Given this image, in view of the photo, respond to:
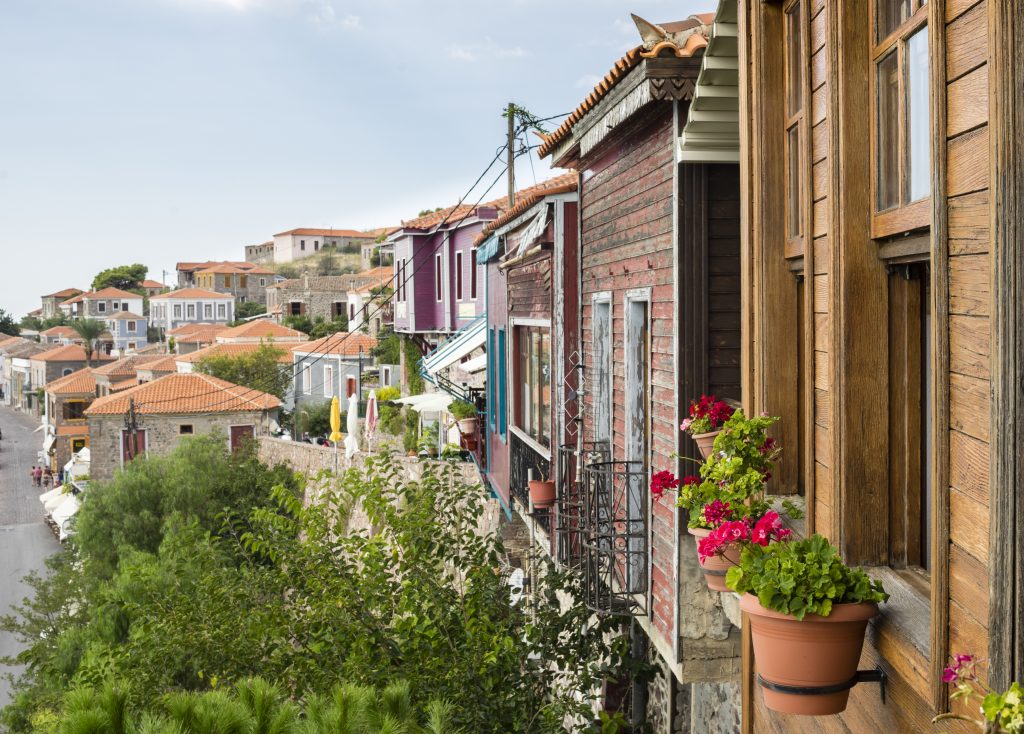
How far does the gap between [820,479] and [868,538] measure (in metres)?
→ 0.42

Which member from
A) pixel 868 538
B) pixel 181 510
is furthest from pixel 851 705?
pixel 181 510

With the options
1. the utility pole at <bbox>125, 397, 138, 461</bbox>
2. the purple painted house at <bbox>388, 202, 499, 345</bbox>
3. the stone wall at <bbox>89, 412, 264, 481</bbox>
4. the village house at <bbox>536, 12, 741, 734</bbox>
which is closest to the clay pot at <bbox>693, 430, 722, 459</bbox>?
the village house at <bbox>536, 12, 741, 734</bbox>

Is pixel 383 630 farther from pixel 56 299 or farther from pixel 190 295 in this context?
pixel 56 299

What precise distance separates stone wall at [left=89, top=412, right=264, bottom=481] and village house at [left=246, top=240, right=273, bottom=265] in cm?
10568

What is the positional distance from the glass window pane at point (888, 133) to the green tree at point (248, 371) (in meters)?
51.9

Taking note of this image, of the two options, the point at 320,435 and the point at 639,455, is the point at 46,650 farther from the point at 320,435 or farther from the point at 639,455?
the point at 320,435

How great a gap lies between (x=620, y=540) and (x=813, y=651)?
18.5 ft

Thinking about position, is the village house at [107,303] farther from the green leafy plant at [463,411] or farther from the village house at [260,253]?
the green leafy plant at [463,411]

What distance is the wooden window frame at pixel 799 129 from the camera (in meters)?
3.93

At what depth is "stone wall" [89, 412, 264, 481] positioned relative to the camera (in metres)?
40.8

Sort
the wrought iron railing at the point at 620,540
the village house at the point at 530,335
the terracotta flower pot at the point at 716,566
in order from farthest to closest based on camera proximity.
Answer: the village house at the point at 530,335 < the wrought iron railing at the point at 620,540 < the terracotta flower pot at the point at 716,566

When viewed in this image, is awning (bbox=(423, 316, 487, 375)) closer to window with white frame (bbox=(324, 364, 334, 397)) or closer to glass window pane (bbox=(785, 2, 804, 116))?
glass window pane (bbox=(785, 2, 804, 116))

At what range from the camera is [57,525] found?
49625 mm

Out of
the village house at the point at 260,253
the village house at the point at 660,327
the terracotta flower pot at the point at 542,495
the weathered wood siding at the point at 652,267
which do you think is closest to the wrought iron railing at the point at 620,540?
the village house at the point at 660,327
